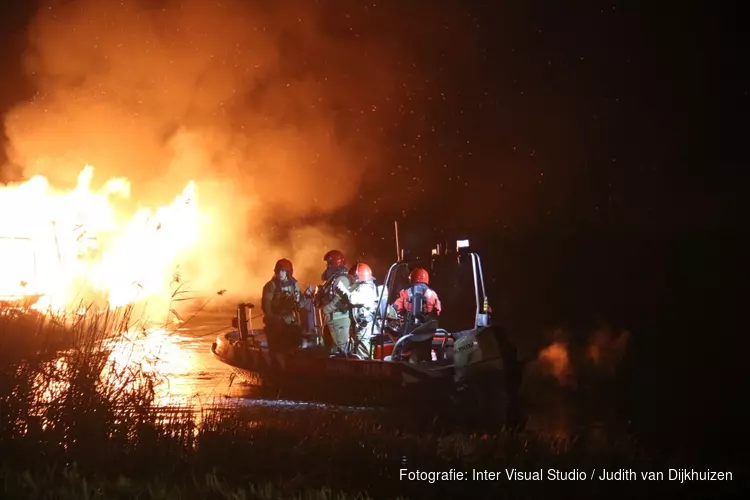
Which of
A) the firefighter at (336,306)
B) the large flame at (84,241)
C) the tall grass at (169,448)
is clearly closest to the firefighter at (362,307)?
the firefighter at (336,306)

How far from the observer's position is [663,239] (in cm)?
6256

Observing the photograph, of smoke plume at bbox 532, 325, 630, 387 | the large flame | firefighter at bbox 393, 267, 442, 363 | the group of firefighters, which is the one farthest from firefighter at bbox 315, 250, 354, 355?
the large flame

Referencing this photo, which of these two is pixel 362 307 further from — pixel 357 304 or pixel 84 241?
pixel 84 241

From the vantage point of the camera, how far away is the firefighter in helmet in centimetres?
1694

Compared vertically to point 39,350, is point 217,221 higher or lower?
higher

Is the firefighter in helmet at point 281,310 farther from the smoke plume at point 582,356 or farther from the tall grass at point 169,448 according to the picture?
the tall grass at point 169,448

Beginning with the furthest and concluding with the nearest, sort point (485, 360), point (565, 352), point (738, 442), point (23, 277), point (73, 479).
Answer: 1. point (565, 352)
2. point (23, 277)
3. point (485, 360)
4. point (738, 442)
5. point (73, 479)

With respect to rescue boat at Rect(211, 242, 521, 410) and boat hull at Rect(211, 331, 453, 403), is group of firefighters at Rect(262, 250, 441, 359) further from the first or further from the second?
boat hull at Rect(211, 331, 453, 403)

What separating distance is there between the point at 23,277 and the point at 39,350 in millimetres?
14274

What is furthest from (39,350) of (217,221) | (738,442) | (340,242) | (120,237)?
(340,242)

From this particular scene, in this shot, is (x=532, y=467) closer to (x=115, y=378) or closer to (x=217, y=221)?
(x=115, y=378)

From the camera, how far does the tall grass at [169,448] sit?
7.00m

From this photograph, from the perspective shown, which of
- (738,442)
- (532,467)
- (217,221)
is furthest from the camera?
(217,221)

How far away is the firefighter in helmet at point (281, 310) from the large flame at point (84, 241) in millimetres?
4682
